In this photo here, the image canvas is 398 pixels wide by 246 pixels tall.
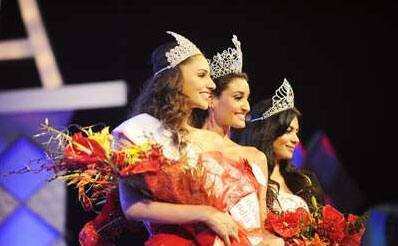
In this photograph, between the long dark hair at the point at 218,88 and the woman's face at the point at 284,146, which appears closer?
the long dark hair at the point at 218,88

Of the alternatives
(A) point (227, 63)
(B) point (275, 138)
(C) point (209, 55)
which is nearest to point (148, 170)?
(A) point (227, 63)

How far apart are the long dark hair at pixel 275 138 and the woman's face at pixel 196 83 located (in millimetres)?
817

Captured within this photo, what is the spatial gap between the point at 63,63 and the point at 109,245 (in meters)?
1.27

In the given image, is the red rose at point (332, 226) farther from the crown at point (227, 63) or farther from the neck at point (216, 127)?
the crown at point (227, 63)

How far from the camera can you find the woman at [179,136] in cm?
186

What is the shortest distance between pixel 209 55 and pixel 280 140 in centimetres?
61

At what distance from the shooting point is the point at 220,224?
6.12 feet

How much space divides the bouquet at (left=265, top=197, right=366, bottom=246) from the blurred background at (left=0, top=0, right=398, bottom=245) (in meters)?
1.01

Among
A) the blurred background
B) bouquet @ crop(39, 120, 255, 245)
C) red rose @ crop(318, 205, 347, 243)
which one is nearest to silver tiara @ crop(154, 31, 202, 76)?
bouquet @ crop(39, 120, 255, 245)

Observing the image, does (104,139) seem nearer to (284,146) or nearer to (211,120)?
(211,120)

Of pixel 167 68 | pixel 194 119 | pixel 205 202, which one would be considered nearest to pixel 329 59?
pixel 194 119

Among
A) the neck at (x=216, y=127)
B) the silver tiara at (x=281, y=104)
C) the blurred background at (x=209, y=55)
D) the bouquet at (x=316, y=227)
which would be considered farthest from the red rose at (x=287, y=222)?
the blurred background at (x=209, y=55)

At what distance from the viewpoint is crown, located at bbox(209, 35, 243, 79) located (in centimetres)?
257

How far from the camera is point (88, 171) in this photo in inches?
77.9
